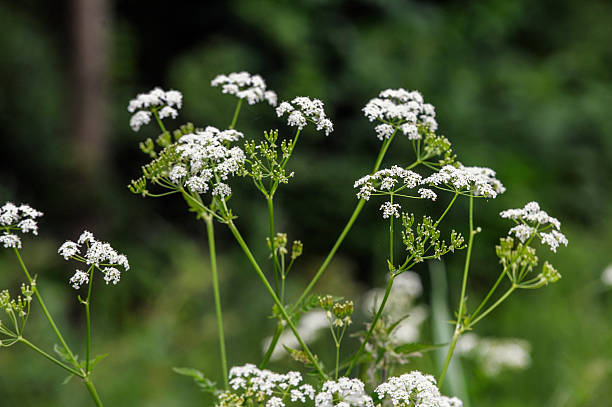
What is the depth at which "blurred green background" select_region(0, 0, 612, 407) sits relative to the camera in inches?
251

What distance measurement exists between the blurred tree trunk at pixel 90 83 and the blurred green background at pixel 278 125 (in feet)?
0.06

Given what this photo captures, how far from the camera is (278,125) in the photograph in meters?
6.60

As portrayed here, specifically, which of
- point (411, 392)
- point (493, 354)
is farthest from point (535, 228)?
point (493, 354)

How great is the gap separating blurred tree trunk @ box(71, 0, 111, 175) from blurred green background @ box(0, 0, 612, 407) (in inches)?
0.7

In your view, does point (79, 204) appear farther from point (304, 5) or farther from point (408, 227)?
point (408, 227)

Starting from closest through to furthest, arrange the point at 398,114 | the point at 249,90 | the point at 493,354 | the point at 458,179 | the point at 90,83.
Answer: the point at 458,179 < the point at 398,114 < the point at 249,90 < the point at 493,354 < the point at 90,83

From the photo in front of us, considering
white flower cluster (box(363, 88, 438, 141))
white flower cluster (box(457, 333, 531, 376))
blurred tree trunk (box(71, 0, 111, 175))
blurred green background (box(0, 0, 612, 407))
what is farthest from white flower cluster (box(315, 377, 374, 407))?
blurred tree trunk (box(71, 0, 111, 175))

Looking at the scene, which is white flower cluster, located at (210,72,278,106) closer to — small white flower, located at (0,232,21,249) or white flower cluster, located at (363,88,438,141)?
white flower cluster, located at (363,88,438,141)

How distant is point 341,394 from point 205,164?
0.57 meters

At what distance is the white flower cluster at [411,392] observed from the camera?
1.17 metres

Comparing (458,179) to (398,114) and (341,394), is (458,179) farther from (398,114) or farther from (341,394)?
(341,394)

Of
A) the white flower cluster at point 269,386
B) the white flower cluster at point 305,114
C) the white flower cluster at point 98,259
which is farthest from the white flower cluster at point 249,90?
the white flower cluster at point 269,386

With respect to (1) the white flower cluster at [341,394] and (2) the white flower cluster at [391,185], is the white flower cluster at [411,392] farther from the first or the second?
(2) the white flower cluster at [391,185]

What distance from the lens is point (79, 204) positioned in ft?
23.1
